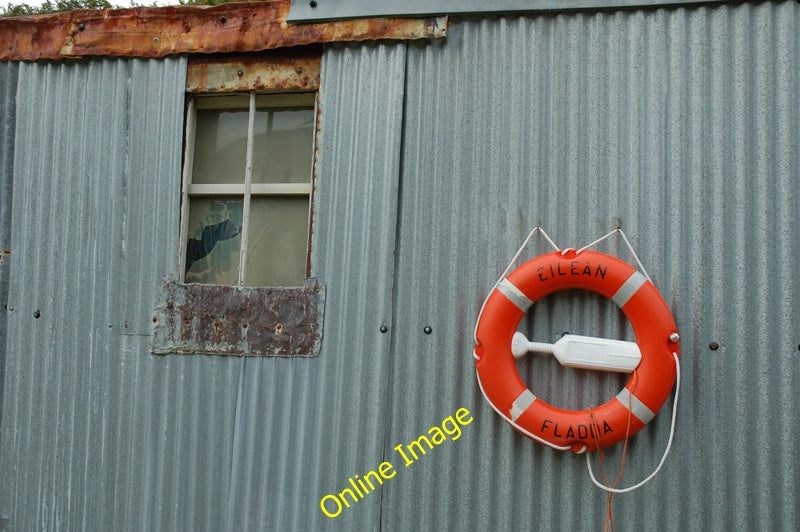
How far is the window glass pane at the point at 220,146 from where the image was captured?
2.85m

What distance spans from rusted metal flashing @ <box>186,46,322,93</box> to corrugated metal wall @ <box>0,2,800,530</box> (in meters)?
Result: 0.09

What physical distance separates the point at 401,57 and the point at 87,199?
1.51 m

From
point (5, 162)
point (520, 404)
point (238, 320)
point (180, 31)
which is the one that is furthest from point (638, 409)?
point (5, 162)

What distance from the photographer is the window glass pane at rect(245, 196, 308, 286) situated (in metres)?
2.73

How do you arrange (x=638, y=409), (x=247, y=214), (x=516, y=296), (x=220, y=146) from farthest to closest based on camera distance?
(x=220, y=146) → (x=247, y=214) → (x=516, y=296) → (x=638, y=409)

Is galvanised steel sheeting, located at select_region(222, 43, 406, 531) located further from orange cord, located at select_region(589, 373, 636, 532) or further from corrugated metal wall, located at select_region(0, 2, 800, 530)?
orange cord, located at select_region(589, 373, 636, 532)

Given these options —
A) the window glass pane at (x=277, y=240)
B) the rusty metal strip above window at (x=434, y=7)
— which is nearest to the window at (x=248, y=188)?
the window glass pane at (x=277, y=240)

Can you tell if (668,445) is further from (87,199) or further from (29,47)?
(29,47)

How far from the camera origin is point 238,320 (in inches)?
104

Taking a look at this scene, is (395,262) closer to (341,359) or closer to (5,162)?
(341,359)

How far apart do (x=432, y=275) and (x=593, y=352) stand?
0.66 metres

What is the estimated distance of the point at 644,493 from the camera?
2262mm

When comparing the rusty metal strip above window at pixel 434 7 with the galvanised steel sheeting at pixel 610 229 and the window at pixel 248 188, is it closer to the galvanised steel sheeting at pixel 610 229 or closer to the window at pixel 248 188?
Result: the galvanised steel sheeting at pixel 610 229

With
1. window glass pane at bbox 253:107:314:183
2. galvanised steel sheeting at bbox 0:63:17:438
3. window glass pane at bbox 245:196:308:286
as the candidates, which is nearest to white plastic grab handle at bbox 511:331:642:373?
window glass pane at bbox 245:196:308:286
